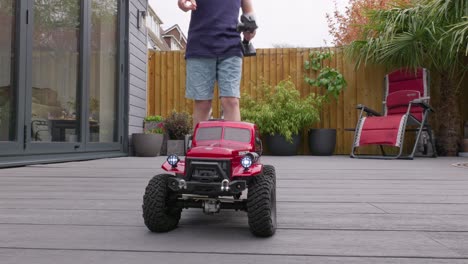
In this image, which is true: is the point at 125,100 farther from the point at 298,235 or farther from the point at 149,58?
the point at 298,235

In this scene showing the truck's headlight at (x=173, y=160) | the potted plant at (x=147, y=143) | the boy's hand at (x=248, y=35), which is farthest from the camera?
the potted plant at (x=147, y=143)

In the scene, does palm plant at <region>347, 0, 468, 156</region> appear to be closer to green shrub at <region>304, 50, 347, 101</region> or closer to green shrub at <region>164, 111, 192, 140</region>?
green shrub at <region>304, 50, 347, 101</region>

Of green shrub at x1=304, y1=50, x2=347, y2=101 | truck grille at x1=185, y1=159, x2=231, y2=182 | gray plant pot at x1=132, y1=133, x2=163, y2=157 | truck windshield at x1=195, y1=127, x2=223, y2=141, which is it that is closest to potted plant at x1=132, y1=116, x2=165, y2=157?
gray plant pot at x1=132, y1=133, x2=163, y2=157

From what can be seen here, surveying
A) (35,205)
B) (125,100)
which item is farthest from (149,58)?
(35,205)

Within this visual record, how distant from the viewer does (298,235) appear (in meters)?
1.07

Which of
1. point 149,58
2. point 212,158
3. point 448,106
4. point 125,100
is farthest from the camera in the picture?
point 149,58

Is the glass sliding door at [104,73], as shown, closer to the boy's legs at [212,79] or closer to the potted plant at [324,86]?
the potted plant at [324,86]

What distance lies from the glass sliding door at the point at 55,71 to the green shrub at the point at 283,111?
2.45 metres

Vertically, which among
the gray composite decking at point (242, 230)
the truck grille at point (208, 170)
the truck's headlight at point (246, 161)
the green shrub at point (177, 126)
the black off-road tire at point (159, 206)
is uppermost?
the green shrub at point (177, 126)

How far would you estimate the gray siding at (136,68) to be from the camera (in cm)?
Answer: 539

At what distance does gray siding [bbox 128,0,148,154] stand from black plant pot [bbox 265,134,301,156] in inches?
72.1

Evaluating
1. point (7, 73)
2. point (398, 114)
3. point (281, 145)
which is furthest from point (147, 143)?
point (398, 114)

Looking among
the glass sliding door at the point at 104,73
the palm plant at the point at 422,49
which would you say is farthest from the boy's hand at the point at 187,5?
the palm plant at the point at 422,49

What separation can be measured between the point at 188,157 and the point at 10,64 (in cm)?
254
